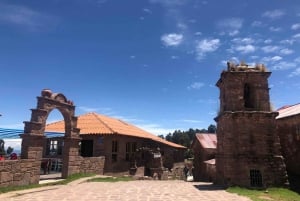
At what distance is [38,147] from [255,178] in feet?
42.6

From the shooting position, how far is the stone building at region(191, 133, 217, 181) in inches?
1148

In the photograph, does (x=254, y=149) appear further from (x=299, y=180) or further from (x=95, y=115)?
(x=95, y=115)

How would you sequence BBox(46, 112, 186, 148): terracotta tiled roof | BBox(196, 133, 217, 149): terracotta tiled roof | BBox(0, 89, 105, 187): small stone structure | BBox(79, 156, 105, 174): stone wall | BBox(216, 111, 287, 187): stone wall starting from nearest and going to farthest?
BBox(0, 89, 105, 187): small stone structure, BBox(216, 111, 287, 187): stone wall, BBox(79, 156, 105, 174): stone wall, BBox(46, 112, 186, 148): terracotta tiled roof, BBox(196, 133, 217, 149): terracotta tiled roof

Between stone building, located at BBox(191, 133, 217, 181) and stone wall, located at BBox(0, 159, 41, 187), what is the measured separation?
17506 millimetres

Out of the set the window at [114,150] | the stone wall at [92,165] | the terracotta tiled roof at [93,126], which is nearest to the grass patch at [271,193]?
the stone wall at [92,165]

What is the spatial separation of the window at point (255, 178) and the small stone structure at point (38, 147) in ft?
37.5

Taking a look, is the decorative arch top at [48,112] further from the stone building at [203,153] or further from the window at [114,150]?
the stone building at [203,153]

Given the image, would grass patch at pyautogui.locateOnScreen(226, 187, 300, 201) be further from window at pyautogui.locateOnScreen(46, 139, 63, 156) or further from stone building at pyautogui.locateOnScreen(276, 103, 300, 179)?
window at pyautogui.locateOnScreen(46, 139, 63, 156)

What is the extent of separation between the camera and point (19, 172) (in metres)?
13.2

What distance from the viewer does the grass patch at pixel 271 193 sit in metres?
14.0

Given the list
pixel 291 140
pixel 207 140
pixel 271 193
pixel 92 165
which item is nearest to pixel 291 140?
pixel 291 140

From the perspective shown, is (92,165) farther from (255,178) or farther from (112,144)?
(255,178)

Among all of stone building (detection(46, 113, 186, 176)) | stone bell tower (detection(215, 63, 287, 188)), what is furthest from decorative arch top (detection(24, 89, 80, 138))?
stone bell tower (detection(215, 63, 287, 188))

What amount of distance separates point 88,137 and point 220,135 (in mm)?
11842
